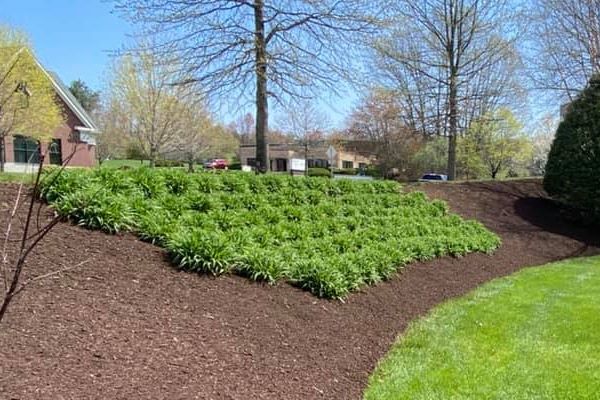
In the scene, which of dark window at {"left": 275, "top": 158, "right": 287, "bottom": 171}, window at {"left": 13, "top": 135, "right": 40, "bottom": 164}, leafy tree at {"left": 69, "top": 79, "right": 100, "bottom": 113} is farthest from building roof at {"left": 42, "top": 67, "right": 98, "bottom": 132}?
dark window at {"left": 275, "top": 158, "right": 287, "bottom": 171}

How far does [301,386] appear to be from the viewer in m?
3.41

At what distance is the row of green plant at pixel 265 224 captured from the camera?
497cm

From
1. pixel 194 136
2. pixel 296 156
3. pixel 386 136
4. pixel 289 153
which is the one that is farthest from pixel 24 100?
pixel 296 156

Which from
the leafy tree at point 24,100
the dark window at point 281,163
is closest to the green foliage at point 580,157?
the leafy tree at point 24,100

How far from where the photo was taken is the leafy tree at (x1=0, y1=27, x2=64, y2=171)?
61.8 ft

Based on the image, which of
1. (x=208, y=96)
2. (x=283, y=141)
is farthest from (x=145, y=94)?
(x=283, y=141)

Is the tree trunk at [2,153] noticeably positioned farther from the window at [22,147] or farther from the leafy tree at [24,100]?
the window at [22,147]

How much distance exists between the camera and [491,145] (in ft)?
86.3

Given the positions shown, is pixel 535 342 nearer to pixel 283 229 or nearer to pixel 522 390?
pixel 522 390

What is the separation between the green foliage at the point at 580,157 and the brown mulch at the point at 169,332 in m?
7.90

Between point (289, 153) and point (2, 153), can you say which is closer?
point (2, 153)

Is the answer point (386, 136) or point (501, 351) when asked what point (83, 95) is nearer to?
point (386, 136)

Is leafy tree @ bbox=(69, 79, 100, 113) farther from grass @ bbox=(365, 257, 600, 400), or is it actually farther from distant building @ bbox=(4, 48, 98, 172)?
grass @ bbox=(365, 257, 600, 400)

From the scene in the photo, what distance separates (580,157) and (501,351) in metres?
9.22
